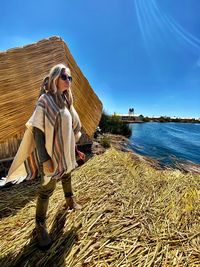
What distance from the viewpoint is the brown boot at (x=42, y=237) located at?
184 cm

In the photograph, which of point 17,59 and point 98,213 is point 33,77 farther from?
point 98,213

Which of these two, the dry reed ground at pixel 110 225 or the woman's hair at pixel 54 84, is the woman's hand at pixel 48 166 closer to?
the woman's hair at pixel 54 84

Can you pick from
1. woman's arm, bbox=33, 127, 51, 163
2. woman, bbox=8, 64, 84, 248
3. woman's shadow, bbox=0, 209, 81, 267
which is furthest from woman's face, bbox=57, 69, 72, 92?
woman's shadow, bbox=0, 209, 81, 267

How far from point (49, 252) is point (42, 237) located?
0.13 meters

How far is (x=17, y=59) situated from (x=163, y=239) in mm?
2958

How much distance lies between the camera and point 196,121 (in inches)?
1969

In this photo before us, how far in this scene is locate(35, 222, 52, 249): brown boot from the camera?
1840 mm

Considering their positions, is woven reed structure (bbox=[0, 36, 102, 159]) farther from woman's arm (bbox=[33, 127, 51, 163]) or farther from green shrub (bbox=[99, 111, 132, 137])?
green shrub (bbox=[99, 111, 132, 137])

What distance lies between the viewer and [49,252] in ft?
5.95

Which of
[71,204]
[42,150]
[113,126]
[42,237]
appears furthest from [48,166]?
[113,126]

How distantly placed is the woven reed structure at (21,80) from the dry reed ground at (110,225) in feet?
2.56

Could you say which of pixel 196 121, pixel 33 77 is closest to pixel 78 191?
pixel 33 77

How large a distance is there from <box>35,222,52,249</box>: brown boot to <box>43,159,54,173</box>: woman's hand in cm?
48

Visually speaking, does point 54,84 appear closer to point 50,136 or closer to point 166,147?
point 50,136
